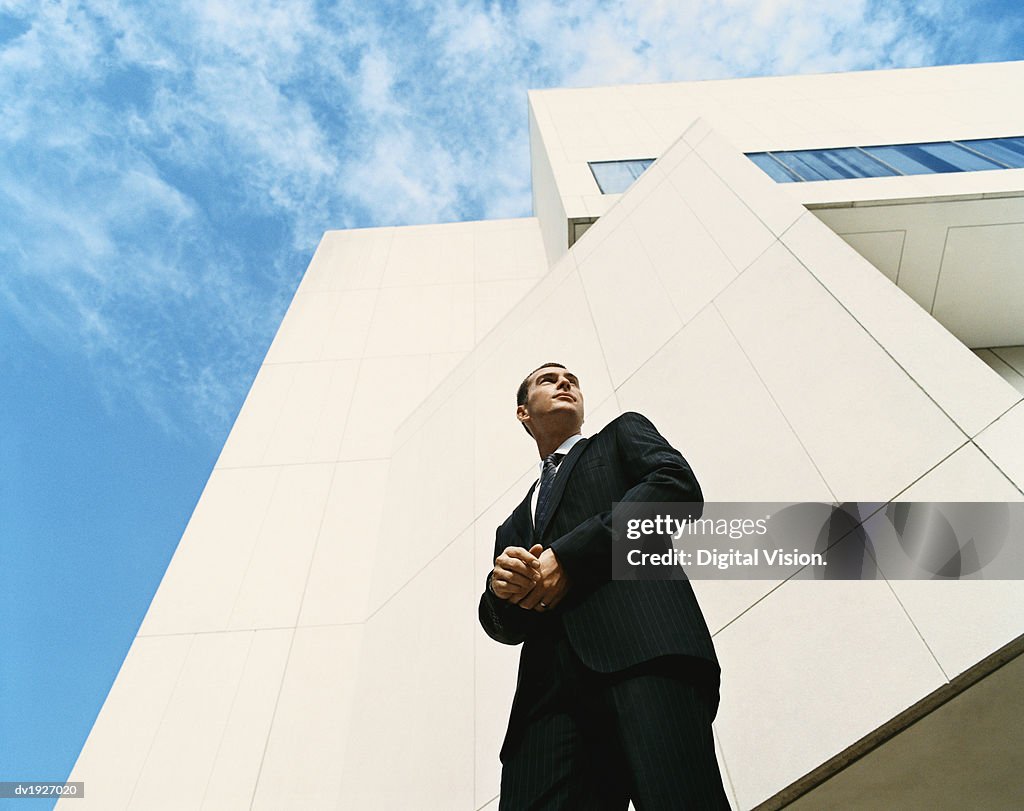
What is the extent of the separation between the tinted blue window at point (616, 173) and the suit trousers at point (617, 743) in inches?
351

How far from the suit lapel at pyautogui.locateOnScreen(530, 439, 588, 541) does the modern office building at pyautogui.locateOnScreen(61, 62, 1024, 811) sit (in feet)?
4.38

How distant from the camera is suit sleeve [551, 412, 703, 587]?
1.47m

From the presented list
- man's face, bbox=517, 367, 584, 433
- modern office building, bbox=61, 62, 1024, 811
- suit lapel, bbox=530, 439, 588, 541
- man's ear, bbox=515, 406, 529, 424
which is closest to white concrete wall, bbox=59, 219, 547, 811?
modern office building, bbox=61, 62, 1024, 811

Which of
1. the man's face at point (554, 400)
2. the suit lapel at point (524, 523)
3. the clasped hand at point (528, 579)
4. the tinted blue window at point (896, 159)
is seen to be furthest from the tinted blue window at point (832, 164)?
the clasped hand at point (528, 579)

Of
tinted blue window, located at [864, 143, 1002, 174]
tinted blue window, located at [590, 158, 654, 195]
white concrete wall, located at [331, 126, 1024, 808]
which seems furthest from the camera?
tinted blue window, located at [590, 158, 654, 195]

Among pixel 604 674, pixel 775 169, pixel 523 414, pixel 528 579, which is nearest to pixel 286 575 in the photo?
pixel 523 414

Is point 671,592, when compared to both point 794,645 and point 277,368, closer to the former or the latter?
point 794,645

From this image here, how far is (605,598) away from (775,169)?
962 cm

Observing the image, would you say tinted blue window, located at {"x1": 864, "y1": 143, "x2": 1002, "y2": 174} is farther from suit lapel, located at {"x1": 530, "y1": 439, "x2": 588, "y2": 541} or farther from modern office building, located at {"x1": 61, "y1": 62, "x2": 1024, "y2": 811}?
suit lapel, located at {"x1": 530, "y1": 439, "x2": 588, "y2": 541}

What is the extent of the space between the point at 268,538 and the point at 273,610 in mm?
864

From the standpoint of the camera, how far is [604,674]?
1.35m

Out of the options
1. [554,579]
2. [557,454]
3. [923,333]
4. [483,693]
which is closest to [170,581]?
[483,693]

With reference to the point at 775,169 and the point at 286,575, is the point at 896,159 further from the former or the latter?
the point at 286,575

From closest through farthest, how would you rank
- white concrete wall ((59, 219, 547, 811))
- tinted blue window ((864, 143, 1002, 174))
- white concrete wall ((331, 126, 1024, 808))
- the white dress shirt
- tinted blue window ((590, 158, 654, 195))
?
Result: the white dress shirt → white concrete wall ((331, 126, 1024, 808)) → white concrete wall ((59, 219, 547, 811)) → tinted blue window ((864, 143, 1002, 174)) → tinted blue window ((590, 158, 654, 195))
